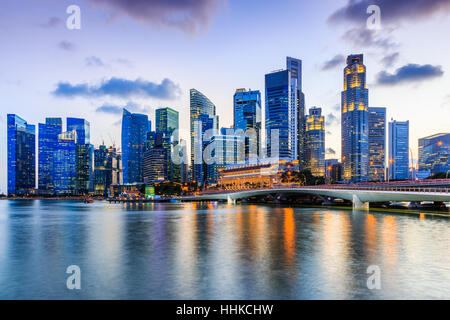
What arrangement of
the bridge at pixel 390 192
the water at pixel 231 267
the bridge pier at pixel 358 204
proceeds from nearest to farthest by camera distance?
the water at pixel 231 267 < the bridge at pixel 390 192 < the bridge pier at pixel 358 204

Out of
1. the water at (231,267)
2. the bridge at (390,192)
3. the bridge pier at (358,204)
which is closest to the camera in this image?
the water at (231,267)

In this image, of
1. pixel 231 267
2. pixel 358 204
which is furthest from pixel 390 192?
pixel 231 267

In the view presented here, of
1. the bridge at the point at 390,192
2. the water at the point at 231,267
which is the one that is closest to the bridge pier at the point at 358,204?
the bridge at the point at 390,192

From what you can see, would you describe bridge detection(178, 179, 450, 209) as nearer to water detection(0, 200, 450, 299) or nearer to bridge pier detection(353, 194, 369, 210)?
bridge pier detection(353, 194, 369, 210)

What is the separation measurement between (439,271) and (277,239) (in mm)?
15122

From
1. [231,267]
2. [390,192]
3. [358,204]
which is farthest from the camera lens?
[358,204]

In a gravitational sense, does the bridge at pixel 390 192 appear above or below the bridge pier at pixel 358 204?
above

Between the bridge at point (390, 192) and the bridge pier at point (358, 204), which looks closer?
the bridge at point (390, 192)

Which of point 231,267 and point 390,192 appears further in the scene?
point 390,192

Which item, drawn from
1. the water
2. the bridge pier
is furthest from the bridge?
the water

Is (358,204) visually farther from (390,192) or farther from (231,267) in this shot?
(231,267)

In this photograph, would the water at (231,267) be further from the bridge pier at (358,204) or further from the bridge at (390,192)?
the bridge pier at (358,204)
